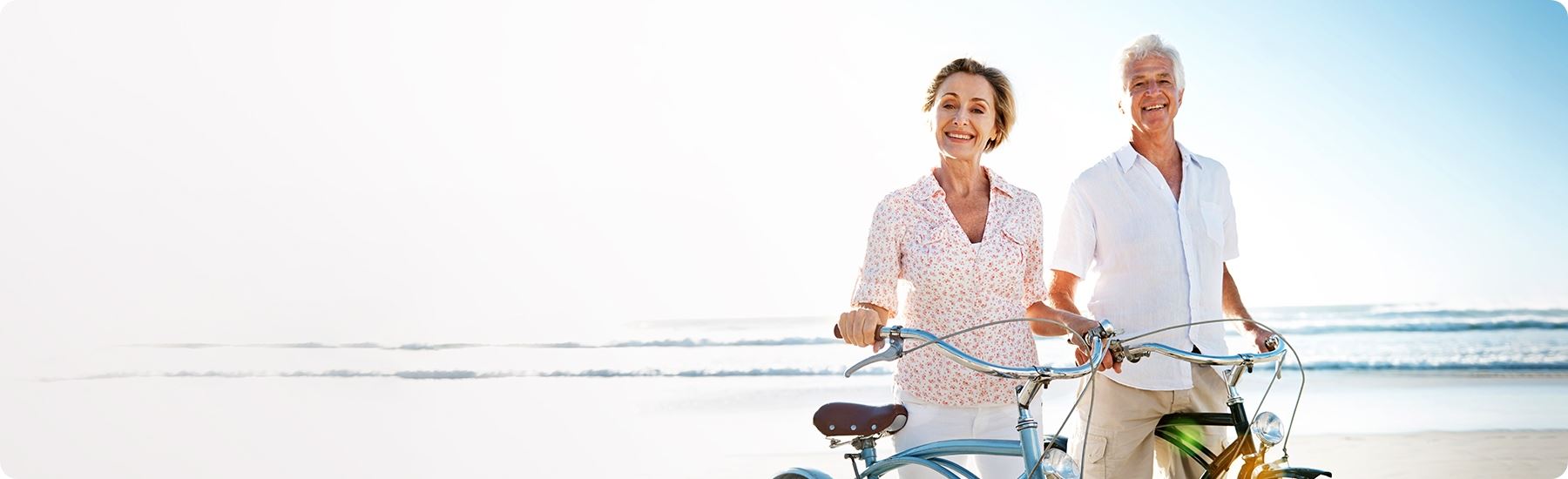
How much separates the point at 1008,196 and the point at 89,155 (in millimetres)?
12976

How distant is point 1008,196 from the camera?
102 inches

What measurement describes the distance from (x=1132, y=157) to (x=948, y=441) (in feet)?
2.99

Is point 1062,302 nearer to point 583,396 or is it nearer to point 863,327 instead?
point 863,327

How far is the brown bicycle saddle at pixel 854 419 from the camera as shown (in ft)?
7.76

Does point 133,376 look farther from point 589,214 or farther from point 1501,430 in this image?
point 1501,430

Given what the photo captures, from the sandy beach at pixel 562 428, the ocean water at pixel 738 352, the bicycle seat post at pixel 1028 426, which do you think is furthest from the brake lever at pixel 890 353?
the ocean water at pixel 738 352

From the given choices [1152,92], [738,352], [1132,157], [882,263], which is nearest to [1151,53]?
[1152,92]

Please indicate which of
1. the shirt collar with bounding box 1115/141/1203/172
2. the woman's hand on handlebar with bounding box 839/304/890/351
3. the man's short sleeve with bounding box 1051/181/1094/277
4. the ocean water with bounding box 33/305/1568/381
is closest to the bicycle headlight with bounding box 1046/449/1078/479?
the woman's hand on handlebar with bounding box 839/304/890/351

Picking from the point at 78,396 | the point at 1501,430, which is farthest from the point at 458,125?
the point at 1501,430

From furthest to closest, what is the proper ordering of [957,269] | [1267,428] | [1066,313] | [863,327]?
[957,269] < [1066,313] < [1267,428] < [863,327]

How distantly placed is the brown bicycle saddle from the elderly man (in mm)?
523

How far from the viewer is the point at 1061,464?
1.99m

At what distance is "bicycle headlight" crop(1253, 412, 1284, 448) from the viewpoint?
222cm

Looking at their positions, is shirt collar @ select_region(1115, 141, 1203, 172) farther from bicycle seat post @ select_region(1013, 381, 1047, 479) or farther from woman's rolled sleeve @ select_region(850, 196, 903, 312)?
bicycle seat post @ select_region(1013, 381, 1047, 479)
